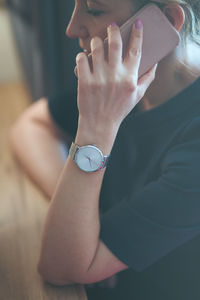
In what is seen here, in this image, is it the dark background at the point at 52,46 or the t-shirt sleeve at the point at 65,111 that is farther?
the dark background at the point at 52,46

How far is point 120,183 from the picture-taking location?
0.88m

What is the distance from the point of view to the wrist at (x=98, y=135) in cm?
62

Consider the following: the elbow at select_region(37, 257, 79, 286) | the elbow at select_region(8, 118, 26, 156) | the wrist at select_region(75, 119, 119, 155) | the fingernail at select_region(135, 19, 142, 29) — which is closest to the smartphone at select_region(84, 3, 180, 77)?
the fingernail at select_region(135, 19, 142, 29)

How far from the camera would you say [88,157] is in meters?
0.62

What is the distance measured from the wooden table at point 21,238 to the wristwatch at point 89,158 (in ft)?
0.74

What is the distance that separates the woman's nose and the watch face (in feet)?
0.86

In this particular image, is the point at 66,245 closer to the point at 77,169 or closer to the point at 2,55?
the point at 77,169

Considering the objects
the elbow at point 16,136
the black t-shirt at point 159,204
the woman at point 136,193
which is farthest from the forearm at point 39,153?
the woman at point 136,193

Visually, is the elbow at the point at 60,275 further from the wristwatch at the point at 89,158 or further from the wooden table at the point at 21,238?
the wristwatch at the point at 89,158

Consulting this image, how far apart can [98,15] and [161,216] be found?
0.40 m

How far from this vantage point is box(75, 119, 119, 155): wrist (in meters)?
0.62

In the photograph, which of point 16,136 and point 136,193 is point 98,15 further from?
point 16,136

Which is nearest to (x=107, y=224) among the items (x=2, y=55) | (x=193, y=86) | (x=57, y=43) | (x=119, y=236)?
(x=119, y=236)

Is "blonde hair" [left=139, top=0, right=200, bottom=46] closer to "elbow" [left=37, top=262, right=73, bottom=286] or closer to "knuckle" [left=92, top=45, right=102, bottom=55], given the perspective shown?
"knuckle" [left=92, top=45, right=102, bottom=55]
